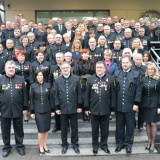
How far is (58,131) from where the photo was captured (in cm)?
551

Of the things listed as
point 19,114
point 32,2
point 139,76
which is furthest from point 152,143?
point 32,2

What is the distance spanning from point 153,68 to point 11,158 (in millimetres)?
3523

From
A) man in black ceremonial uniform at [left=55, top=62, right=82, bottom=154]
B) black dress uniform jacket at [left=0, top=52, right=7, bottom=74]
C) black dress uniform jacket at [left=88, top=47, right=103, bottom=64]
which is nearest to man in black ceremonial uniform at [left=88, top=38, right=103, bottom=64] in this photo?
black dress uniform jacket at [left=88, top=47, right=103, bottom=64]

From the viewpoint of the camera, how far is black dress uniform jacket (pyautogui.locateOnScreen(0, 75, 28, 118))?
4.57 m

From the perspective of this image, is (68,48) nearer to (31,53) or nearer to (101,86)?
(31,53)

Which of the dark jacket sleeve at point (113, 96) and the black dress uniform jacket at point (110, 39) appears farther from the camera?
the black dress uniform jacket at point (110, 39)

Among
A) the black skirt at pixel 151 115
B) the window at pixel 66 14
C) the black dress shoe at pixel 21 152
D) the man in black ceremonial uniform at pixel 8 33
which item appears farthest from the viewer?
the window at pixel 66 14

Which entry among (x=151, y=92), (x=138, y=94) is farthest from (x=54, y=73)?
(x=151, y=92)

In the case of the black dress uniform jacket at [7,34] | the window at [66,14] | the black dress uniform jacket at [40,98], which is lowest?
the black dress uniform jacket at [40,98]

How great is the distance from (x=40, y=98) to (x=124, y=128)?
192cm

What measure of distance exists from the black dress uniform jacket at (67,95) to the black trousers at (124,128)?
0.95m

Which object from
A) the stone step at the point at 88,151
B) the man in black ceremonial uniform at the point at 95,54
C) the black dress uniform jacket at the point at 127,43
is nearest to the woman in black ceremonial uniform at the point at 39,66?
the man in black ceremonial uniform at the point at 95,54

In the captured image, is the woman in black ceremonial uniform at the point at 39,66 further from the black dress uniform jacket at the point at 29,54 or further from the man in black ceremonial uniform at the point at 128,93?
the man in black ceremonial uniform at the point at 128,93

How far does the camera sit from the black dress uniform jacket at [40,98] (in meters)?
4.56
